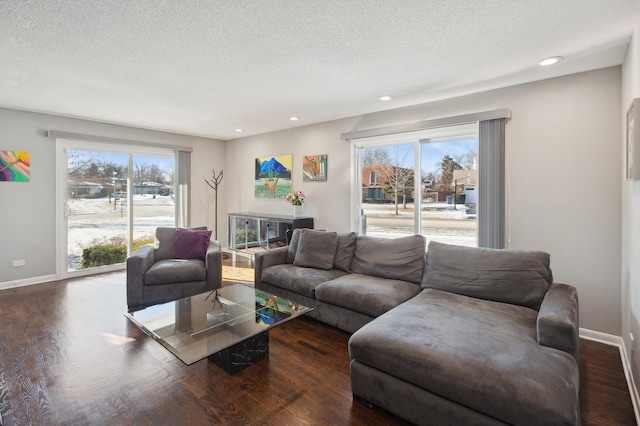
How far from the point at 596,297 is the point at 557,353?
1.68 metres

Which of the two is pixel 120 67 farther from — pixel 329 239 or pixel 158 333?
pixel 329 239

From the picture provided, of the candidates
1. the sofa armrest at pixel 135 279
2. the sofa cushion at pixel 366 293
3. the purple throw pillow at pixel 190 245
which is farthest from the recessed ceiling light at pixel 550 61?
the sofa armrest at pixel 135 279

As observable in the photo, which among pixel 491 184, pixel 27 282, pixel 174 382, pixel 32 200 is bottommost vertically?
pixel 174 382

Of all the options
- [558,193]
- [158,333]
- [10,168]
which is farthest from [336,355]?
[10,168]

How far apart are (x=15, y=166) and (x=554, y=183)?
644 cm

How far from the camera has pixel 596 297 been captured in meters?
2.76

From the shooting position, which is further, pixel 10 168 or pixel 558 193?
pixel 10 168

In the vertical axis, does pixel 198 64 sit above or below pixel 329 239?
above

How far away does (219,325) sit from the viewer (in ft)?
7.43

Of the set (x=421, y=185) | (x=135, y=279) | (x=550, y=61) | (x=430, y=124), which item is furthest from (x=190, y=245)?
(x=550, y=61)

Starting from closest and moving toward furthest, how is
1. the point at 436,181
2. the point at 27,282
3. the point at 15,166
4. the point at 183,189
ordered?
the point at 436,181 < the point at 15,166 < the point at 27,282 < the point at 183,189

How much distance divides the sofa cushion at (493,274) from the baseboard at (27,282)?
202 inches

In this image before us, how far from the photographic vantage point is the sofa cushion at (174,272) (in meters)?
3.41

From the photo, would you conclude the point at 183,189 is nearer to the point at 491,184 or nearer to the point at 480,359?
the point at 491,184
